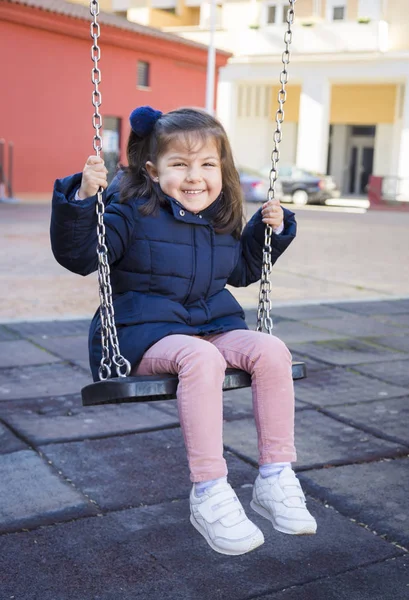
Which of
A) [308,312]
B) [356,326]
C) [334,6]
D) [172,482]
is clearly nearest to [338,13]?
[334,6]

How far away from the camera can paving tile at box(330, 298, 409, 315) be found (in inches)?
283

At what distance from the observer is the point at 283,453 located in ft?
8.37

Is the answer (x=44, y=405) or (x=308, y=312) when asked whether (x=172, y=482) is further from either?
(x=308, y=312)

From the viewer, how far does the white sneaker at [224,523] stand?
2.34 meters

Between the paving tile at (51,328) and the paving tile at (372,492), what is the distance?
2869mm

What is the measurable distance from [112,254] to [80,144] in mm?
20160

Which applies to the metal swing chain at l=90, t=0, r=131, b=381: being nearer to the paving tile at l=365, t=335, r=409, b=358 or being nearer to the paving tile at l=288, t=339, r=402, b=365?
the paving tile at l=288, t=339, r=402, b=365

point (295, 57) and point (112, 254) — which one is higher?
point (295, 57)

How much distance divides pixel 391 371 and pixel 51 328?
7.61ft

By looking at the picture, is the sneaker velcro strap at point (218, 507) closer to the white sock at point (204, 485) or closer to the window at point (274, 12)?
the white sock at point (204, 485)

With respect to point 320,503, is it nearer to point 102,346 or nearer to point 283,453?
point 283,453

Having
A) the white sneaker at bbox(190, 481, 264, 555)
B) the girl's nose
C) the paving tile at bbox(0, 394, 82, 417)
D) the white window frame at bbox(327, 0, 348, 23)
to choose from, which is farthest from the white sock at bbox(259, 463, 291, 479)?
the white window frame at bbox(327, 0, 348, 23)

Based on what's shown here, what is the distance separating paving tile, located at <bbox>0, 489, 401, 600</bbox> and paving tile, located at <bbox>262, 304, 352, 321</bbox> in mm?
3962

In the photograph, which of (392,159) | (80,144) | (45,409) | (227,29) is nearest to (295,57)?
(227,29)
